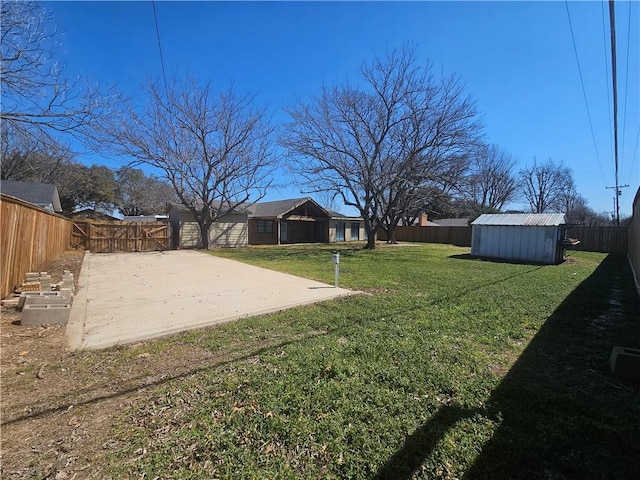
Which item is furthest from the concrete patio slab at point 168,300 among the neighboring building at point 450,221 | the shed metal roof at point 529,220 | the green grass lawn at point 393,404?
the neighboring building at point 450,221

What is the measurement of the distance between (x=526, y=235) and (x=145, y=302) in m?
16.3

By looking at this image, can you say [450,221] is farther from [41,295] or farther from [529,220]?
[41,295]

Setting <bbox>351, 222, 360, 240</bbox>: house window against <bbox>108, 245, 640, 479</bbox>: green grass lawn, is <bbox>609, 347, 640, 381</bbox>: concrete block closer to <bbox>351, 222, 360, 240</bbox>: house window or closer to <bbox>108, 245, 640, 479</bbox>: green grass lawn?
<bbox>108, 245, 640, 479</bbox>: green grass lawn

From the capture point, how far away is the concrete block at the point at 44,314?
4.68 m

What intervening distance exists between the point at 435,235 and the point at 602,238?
1190 cm

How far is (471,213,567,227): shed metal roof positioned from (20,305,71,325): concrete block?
1741 cm

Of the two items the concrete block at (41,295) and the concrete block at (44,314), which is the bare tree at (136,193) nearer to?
the concrete block at (41,295)

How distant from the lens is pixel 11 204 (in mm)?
6090

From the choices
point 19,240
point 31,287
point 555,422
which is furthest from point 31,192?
point 555,422

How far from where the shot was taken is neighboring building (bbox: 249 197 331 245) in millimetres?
27328

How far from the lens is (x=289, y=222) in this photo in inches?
1188

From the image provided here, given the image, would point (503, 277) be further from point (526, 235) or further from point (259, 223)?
point (259, 223)

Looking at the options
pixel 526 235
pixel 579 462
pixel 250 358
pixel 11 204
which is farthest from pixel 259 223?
pixel 579 462

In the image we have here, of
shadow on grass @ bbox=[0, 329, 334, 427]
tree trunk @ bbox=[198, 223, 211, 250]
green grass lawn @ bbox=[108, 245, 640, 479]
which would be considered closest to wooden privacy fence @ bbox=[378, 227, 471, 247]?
tree trunk @ bbox=[198, 223, 211, 250]
